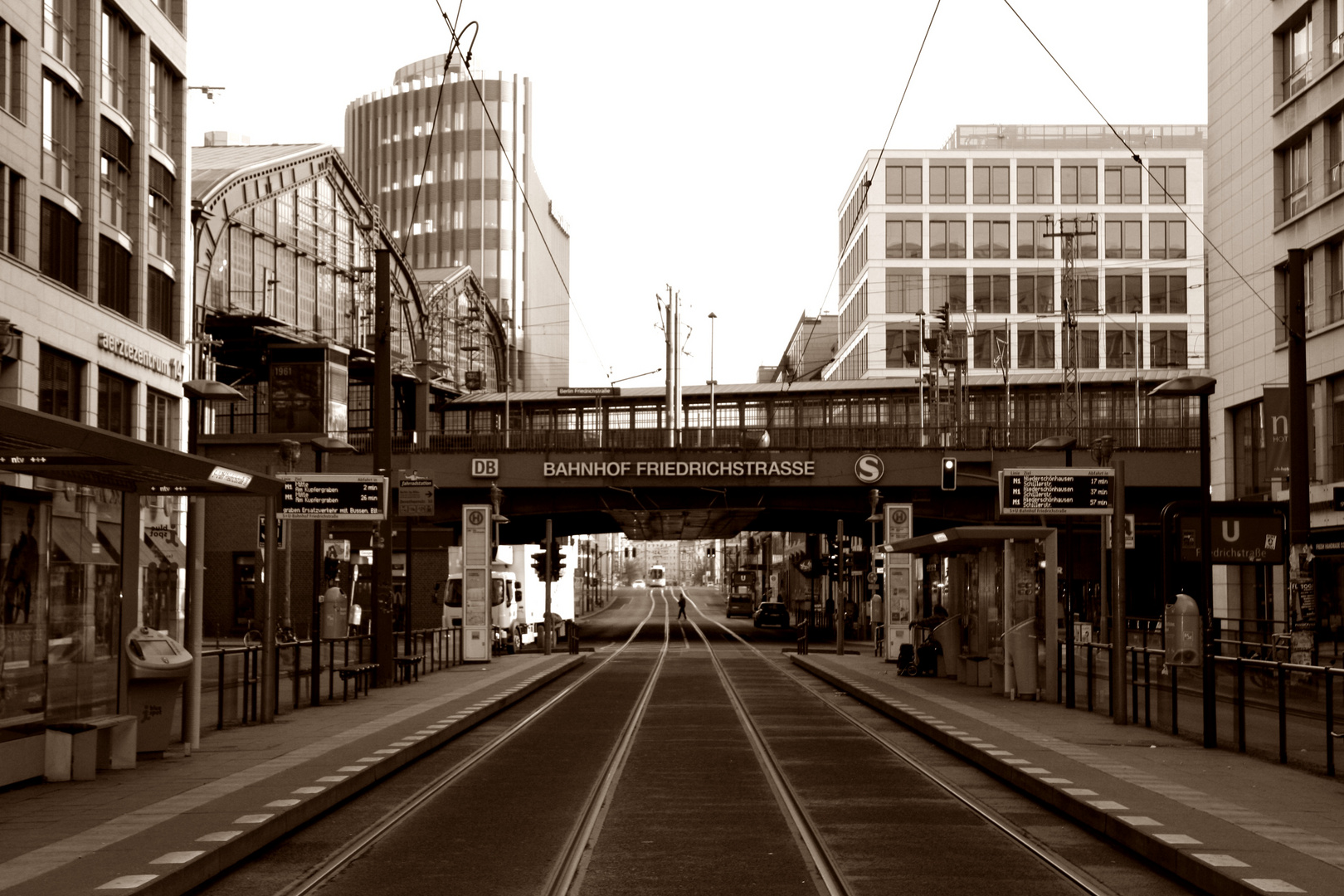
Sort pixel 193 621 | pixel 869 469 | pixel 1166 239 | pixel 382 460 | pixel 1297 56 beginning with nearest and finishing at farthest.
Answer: pixel 193 621
pixel 382 460
pixel 1297 56
pixel 869 469
pixel 1166 239

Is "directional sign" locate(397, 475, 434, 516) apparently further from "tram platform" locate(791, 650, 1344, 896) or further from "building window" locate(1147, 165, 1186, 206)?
"building window" locate(1147, 165, 1186, 206)

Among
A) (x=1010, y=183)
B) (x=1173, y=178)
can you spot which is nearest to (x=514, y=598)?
(x=1010, y=183)

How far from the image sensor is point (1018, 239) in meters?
96.6

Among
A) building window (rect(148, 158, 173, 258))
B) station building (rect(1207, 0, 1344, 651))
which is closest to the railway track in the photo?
station building (rect(1207, 0, 1344, 651))

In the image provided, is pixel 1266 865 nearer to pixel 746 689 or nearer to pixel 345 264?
pixel 746 689

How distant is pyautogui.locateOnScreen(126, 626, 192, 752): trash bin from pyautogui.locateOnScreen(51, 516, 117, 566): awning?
913mm

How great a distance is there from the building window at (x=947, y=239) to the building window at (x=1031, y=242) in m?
3.22

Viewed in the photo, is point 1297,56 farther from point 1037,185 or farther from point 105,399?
point 1037,185

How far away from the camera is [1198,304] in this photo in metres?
96.0

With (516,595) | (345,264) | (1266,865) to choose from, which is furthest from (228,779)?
(345,264)

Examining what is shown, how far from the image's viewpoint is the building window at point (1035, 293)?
9606 centimetres

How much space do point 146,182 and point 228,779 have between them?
109 feet

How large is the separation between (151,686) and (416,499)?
48.5ft

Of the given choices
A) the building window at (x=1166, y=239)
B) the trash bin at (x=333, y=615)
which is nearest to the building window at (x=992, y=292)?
the building window at (x=1166, y=239)
